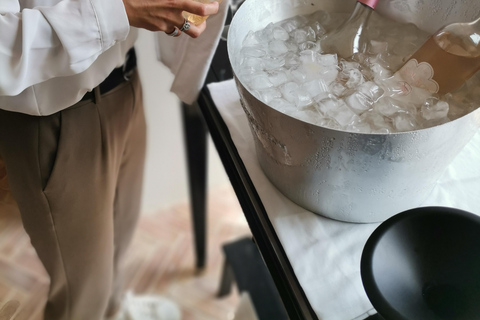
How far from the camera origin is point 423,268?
1.73ft

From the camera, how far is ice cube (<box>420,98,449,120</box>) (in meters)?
0.57

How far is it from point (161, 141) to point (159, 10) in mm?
1014

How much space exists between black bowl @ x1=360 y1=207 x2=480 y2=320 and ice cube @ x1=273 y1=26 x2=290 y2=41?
14.0 inches

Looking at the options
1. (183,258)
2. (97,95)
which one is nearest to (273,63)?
(97,95)

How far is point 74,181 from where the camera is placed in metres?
0.83

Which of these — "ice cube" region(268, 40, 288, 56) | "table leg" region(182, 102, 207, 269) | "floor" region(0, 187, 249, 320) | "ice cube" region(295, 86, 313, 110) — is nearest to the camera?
"ice cube" region(295, 86, 313, 110)

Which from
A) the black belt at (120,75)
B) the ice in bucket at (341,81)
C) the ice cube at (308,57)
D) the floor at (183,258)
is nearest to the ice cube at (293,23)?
the ice in bucket at (341,81)

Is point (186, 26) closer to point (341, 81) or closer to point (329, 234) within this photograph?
point (341, 81)

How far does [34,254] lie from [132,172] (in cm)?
32

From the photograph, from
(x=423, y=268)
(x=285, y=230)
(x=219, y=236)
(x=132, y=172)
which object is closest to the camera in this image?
(x=423, y=268)

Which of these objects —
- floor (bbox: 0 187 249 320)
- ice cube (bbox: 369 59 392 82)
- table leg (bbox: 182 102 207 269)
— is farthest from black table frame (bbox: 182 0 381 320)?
floor (bbox: 0 187 249 320)

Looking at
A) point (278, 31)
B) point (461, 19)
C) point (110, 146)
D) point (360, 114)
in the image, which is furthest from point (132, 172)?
point (461, 19)

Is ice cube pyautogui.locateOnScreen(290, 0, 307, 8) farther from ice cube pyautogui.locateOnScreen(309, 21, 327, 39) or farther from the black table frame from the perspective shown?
the black table frame

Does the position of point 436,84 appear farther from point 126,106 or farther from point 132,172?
point 132,172
